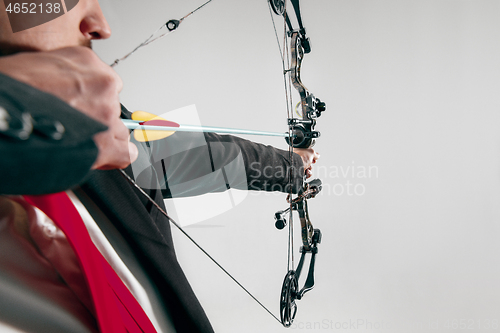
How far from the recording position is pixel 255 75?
118cm

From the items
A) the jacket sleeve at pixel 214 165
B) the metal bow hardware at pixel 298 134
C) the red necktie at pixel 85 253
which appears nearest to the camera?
the red necktie at pixel 85 253

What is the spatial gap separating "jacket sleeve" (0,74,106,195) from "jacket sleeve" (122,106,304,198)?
0.35 metres

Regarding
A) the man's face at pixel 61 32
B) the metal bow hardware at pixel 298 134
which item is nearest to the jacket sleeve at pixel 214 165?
the metal bow hardware at pixel 298 134

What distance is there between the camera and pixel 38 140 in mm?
130

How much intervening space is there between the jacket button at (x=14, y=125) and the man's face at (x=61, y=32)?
0.06m

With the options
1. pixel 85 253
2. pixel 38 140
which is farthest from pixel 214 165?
pixel 38 140

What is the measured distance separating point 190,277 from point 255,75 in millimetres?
878

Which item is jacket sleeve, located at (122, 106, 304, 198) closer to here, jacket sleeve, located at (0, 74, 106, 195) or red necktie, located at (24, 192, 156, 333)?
red necktie, located at (24, 192, 156, 333)

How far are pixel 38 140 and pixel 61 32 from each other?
85 millimetres

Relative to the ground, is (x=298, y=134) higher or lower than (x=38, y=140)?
higher

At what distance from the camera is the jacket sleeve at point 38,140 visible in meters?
0.12

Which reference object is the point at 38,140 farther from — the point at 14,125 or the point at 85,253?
the point at 85,253

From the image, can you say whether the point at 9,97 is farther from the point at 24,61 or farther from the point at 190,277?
the point at 190,277

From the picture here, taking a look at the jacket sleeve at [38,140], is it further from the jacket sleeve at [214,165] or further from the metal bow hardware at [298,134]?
the metal bow hardware at [298,134]
